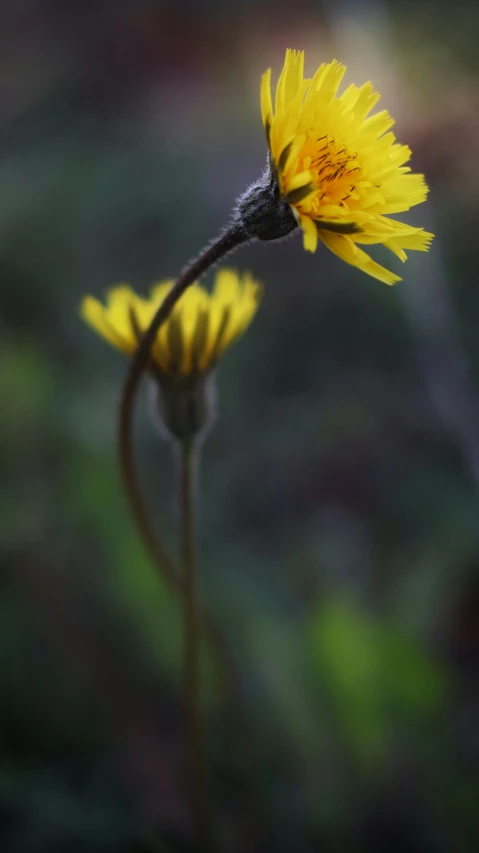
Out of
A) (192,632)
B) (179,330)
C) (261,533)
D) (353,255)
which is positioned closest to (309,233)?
(353,255)

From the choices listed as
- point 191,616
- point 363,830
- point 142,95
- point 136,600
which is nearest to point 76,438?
point 136,600

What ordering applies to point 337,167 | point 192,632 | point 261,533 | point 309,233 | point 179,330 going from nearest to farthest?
point 309,233
point 337,167
point 179,330
point 192,632
point 261,533

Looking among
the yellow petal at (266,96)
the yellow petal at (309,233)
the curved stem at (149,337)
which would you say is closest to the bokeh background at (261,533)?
the curved stem at (149,337)

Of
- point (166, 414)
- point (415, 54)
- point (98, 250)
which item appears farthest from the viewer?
point (415, 54)

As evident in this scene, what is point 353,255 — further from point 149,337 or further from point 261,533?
point 261,533

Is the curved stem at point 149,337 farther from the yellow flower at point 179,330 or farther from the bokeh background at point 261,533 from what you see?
the bokeh background at point 261,533

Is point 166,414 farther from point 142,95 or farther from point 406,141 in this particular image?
point 142,95
